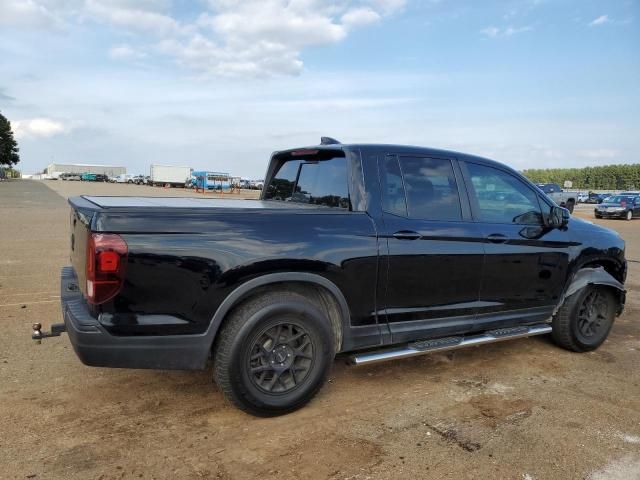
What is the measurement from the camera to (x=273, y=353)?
3.35 metres

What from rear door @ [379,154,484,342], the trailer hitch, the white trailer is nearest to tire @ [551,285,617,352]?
rear door @ [379,154,484,342]

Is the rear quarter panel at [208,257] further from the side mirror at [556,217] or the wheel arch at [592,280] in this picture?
the wheel arch at [592,280]

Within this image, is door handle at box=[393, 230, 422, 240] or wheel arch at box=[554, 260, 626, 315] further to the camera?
wheel arch at box=[554, 260, 626, 315]

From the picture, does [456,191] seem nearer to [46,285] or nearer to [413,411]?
[413,411]

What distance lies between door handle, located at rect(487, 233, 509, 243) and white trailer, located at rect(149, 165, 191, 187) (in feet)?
243

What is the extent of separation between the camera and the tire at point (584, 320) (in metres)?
4.80

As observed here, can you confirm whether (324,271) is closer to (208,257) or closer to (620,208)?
(208,257)

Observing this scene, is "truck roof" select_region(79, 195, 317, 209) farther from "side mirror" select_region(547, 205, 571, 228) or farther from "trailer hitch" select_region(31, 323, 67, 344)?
"side mirror" select_region(547, 205, 571, 228)

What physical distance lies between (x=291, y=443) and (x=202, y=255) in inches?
50.5

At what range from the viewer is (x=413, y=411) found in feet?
11.8

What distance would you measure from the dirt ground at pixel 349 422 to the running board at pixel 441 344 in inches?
13.7

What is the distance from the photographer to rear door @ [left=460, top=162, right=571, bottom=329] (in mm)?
4195

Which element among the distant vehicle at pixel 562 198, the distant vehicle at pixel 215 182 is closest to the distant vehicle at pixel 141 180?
the distant vehicle at pixel 215 182

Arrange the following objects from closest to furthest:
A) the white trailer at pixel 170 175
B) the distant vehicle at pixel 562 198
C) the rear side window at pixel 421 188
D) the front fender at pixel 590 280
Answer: the rear side window at pixel 421 188 < the front fender at pixel 590 280 < the distant vehicle at pixel 562 198 < the white trailer at pixel 170 175
